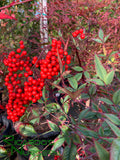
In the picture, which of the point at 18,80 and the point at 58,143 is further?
the point at 18,80

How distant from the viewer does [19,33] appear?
1.13 m

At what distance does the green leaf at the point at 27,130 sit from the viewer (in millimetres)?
492

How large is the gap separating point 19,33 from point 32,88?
0.72 metres

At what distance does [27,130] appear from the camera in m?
0.51

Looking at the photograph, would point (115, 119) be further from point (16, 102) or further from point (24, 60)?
point (16, 102)

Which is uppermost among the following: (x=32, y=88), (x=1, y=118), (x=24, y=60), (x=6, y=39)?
(x=6, y=39)

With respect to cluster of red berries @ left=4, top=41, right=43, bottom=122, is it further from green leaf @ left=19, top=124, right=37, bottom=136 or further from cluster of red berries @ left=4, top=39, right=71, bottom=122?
Answer: green leaf @ left=19, top=124, right=37, bottom=136

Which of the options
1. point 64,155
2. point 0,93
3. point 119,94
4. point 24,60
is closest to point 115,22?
point 24,60

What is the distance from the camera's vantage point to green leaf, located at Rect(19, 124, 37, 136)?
492 millimetres

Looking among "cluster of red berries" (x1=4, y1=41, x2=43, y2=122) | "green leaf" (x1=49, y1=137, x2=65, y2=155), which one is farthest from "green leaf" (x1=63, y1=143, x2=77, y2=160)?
"cluster of red berries" (x1=4, y1=41, x2=43, y2=122)

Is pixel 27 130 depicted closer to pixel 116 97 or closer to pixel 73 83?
pixel 73 83

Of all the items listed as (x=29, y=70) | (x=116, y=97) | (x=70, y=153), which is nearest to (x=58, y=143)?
(x=70, y=153)

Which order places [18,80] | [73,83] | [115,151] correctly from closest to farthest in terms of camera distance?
[115,151] → [73,83] → [18,80]

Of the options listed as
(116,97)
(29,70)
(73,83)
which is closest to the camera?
(116,97)
